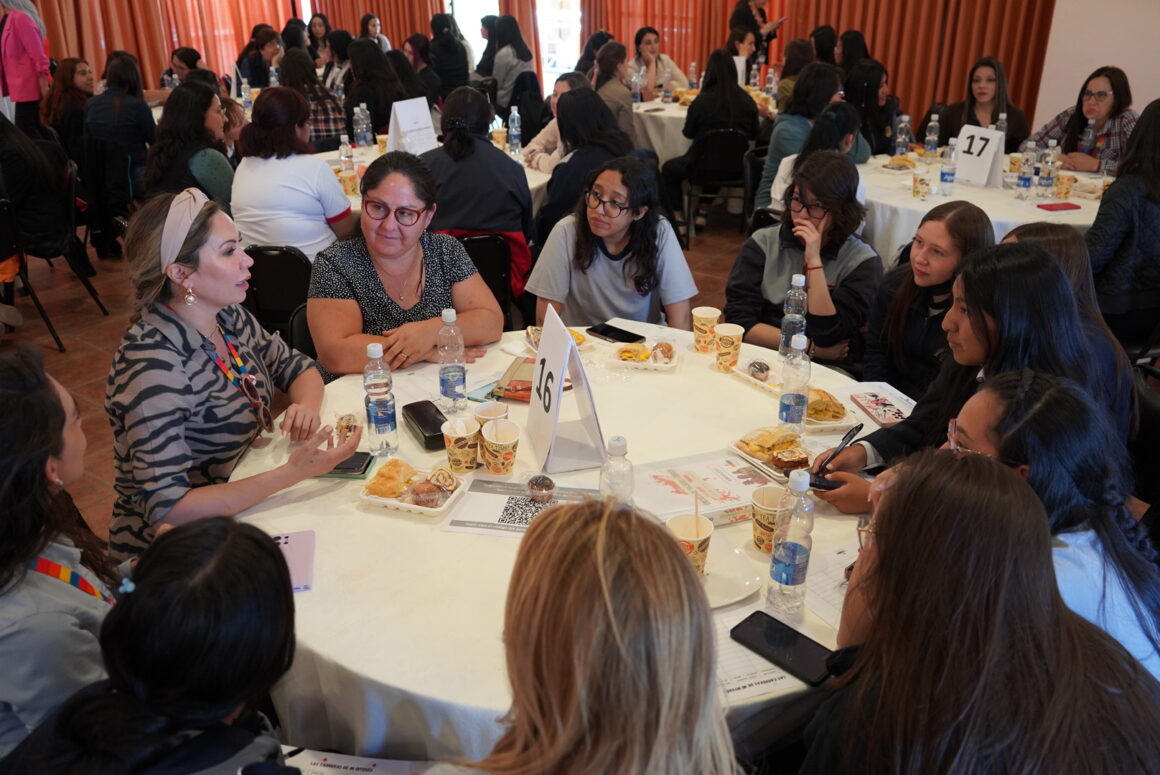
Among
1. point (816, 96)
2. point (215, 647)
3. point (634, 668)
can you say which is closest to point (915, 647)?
point (634, 668)

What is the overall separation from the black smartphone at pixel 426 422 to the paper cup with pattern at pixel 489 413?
11cm

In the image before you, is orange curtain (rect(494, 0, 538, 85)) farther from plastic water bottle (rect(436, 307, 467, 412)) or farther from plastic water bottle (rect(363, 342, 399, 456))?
plastic water bottle (rect(363, 342, 399, 456))

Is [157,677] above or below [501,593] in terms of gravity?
above

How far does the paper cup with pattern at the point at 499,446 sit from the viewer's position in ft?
6.35

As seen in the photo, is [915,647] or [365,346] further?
[365,346]

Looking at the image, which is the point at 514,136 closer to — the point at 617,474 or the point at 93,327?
the point at 93,327

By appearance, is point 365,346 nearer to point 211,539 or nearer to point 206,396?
point 206,396

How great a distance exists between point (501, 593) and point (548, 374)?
1.84 ft

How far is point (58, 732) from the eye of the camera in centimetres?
109

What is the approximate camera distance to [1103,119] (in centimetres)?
488

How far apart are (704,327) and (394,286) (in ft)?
3.22

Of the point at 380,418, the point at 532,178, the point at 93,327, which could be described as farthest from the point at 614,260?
the point at 93,327

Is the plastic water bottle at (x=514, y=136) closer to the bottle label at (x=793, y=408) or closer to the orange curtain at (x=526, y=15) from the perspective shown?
the bottle label at (x=793, y=408)

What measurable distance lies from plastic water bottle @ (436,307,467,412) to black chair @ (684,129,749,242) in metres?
4.01
